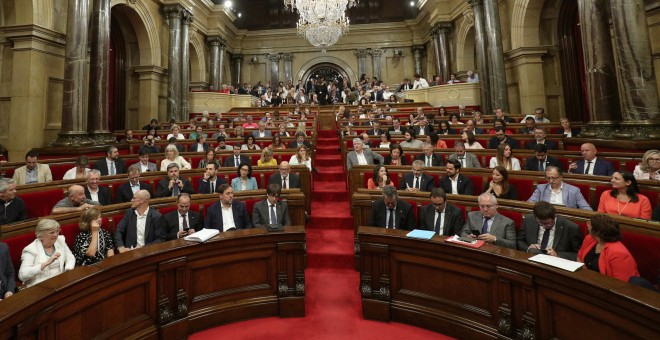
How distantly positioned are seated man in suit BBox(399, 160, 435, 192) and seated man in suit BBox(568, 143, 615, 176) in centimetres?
163

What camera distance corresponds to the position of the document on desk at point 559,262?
208cm

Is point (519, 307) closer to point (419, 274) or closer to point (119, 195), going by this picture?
point (419, 274)

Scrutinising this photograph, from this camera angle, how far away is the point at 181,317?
2736mm

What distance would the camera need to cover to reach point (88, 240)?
2.99m

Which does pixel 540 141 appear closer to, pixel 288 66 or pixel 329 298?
pixel 329 298

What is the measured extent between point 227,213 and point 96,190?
167 centimetres

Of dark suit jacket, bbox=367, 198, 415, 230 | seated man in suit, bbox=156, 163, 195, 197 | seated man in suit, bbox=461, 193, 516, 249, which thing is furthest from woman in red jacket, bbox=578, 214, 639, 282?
seated man in suit, bbox=156, 163, 195, 197

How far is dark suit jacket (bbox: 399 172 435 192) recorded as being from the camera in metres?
4.48

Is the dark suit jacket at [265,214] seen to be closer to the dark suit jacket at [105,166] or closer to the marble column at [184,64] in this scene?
the dark suit jacket at [105,166]

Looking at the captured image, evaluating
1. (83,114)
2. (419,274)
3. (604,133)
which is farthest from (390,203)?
(83,114)

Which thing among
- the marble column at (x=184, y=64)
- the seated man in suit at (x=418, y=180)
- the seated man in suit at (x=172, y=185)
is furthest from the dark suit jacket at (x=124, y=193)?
the marble column at (x=184, y=64)

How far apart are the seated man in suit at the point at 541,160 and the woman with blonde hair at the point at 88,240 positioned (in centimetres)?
461

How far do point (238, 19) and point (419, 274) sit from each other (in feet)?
59.4

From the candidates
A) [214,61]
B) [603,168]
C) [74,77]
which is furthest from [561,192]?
[214,61]
